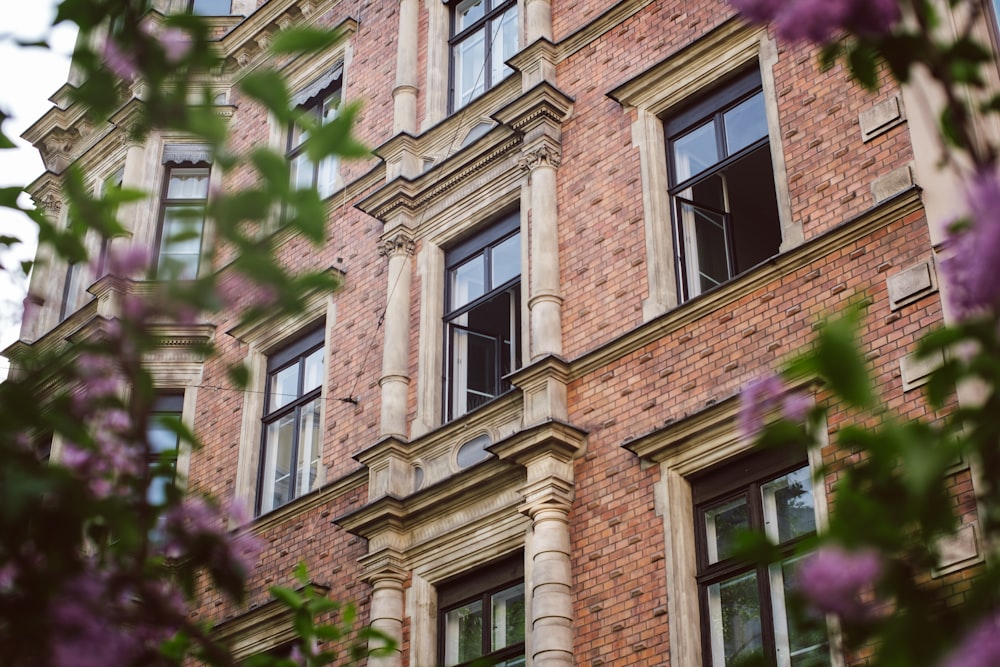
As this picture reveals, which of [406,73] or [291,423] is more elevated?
[406,73]

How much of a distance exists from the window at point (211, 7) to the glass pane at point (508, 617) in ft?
37.4

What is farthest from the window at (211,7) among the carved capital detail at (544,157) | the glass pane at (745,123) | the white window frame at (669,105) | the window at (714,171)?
the glass pane at (745,123)

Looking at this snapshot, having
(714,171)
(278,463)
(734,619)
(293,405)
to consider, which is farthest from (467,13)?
(734,619)

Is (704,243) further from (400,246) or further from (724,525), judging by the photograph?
(400,246)

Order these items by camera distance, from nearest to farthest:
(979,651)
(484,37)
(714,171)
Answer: (979,651), (714,171), (484,37)

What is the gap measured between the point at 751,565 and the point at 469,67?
23.9 feet

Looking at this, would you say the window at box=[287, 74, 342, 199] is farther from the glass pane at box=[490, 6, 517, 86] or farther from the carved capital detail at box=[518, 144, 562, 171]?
the carved capital detail at box=[518, 144, 562, 171]

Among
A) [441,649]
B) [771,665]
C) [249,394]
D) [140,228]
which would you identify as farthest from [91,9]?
[140,228]

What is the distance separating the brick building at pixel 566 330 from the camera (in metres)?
9.75

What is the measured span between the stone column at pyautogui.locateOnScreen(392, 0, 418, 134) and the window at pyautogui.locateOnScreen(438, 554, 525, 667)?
5215mm

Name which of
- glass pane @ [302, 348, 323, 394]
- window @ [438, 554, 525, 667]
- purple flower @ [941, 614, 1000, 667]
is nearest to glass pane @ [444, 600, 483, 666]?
window @ [438, 554, 525, 667]

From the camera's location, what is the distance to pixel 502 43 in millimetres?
14531

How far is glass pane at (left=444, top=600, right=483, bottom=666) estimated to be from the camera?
11.3m

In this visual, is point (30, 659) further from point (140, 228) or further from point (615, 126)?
point (140, 228)
